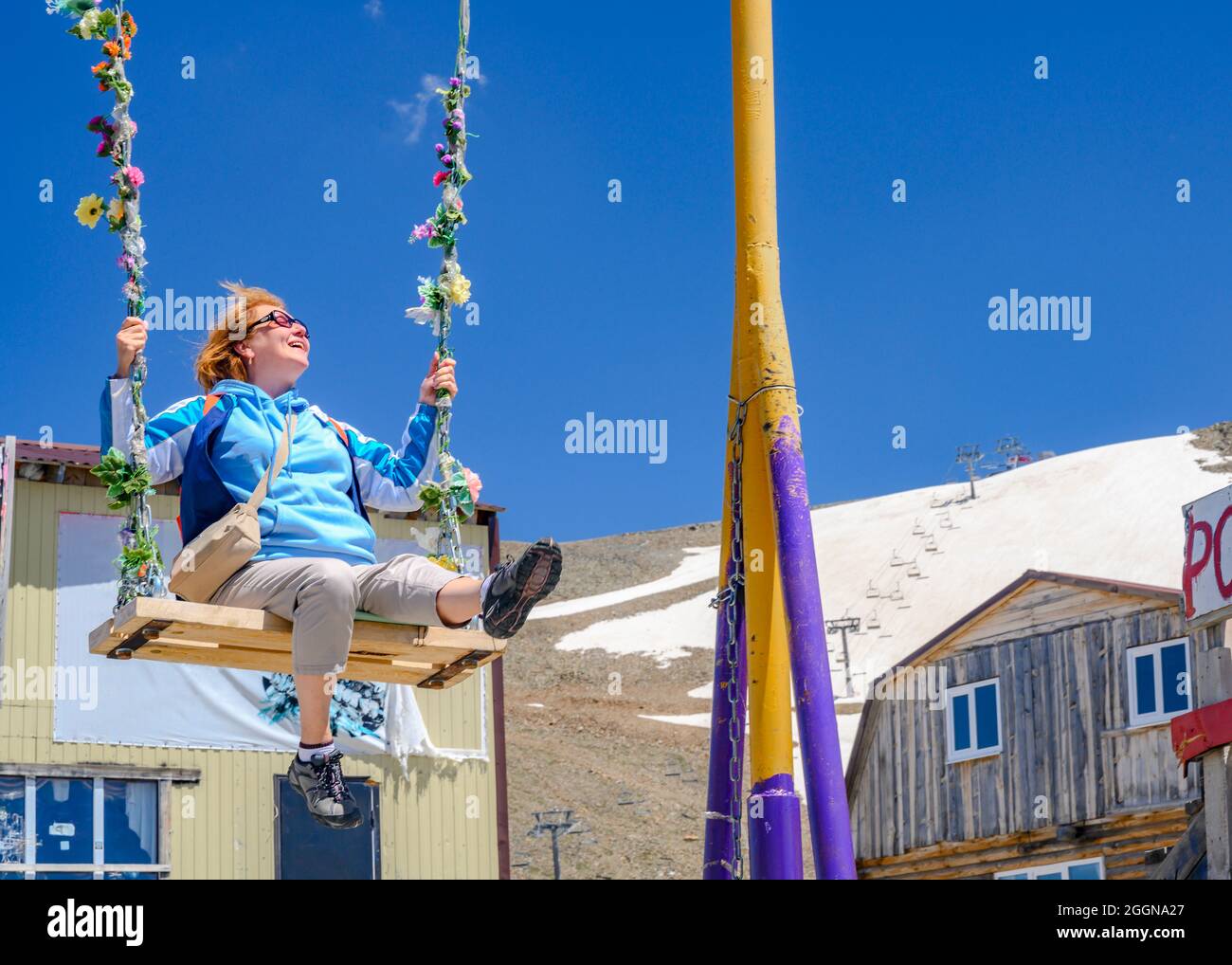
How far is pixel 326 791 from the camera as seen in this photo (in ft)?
25.0

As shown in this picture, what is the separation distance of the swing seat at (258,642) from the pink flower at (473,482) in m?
0.73

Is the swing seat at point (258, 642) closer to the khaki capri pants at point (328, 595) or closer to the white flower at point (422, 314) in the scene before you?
the khaki capri pants at point (328, 595)

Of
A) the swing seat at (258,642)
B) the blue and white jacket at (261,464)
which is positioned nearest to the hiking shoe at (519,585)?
the swing seat at (258,642)

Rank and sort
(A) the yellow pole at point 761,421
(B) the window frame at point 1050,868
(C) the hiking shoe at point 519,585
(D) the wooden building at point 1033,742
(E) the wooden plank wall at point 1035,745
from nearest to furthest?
1. (C) the hiking shoe at point 519,585
2. (A) the yellow pole at point 761,421
3. (D) the wooden building at point 1033,742
4. (B) the window frame at point 1050,868
5. (E) the wooden plank wall at point 1035,745

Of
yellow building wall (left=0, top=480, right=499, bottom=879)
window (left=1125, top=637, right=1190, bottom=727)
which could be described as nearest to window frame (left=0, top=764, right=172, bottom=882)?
yellow building wall (left=0, top=480, right=499, bottom=879)

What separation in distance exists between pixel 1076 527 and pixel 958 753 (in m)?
59.4

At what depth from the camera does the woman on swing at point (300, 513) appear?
7.58 m

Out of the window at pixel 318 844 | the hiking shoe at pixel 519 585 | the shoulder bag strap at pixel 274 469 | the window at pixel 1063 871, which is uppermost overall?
the shoulder bag strap at pixel 274 469

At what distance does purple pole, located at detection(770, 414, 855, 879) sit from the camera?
7.78m

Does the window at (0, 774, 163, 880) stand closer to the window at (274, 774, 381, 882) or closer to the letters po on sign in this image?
the window at (274, 774, 381, 882)

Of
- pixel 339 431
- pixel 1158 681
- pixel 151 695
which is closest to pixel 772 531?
pixel 339 431

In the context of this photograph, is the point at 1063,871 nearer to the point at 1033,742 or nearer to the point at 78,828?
the point at 1033,742
